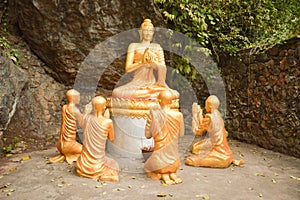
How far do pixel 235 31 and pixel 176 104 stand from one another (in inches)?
102

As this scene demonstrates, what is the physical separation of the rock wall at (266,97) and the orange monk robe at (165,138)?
2360mm

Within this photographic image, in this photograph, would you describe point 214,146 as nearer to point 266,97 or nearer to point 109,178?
point 109,178

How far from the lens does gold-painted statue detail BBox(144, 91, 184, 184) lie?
126 inches

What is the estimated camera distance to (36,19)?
6000 millimetres

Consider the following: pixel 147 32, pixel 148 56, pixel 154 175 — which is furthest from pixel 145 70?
pixel 154 175

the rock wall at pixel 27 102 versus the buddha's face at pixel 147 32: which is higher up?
the buddha's face at pixel 147 32

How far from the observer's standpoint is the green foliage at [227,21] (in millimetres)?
5824

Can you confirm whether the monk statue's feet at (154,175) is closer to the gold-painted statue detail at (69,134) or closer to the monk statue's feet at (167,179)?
the monk statue's feet at (167,179)

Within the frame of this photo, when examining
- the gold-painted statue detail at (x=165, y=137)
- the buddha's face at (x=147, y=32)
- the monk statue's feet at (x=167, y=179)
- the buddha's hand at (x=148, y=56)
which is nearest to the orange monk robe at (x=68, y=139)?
the gold-painted statue detail at (x=165, y=137)

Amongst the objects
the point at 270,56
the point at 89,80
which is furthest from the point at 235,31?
the point at 89,80

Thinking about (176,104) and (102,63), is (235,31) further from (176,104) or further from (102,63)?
(102,63)

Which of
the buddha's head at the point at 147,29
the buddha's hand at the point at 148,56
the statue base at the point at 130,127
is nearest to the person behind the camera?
the statue base at the point at 130,127

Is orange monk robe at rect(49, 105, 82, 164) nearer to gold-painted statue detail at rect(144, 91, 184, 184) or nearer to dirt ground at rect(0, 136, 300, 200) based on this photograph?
dirt ground at rect(0, 136, 300, 200)

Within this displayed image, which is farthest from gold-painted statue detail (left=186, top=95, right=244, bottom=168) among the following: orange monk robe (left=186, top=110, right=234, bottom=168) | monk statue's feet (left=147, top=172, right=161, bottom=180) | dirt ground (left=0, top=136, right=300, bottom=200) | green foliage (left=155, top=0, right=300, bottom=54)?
green foliage (left=155, top=0, right=300, bottom=54)
